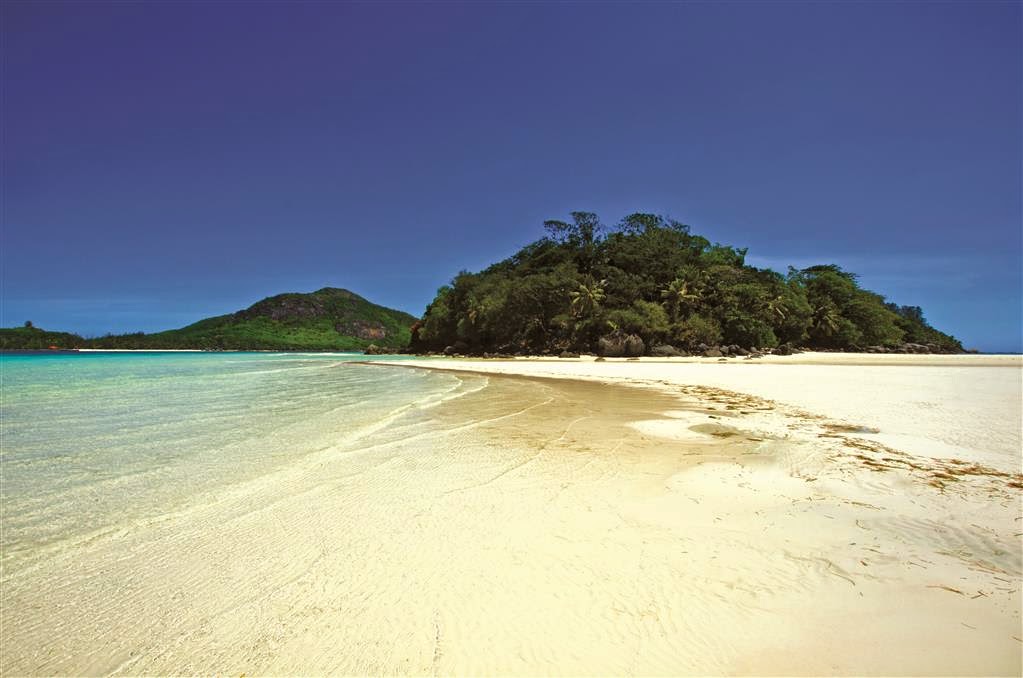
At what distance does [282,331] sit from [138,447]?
152161 mm

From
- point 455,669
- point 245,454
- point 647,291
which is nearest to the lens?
point 455,669

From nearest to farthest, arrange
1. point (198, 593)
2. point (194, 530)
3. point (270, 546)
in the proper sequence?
point (198, 593) < point (270, 546) < point (194, 530)

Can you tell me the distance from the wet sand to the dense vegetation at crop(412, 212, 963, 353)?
38702 millimetres

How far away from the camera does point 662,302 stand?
49000mm

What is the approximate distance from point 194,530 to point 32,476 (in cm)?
408

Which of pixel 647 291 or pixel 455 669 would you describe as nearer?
pixel 455 669

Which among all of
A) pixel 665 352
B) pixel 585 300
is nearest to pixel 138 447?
pixel 665 352

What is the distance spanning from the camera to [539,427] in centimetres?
Result: 972

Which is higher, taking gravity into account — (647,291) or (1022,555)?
(647,291)

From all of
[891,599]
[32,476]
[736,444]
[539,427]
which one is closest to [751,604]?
[891,599]

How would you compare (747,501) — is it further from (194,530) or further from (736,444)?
(194,530)

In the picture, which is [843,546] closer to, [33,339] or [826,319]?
[826,319]

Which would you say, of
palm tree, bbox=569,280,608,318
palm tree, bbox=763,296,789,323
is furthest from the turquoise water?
palm tree, bbox=763,296,789,323

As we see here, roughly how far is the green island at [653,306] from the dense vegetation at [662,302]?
0.14 metres
